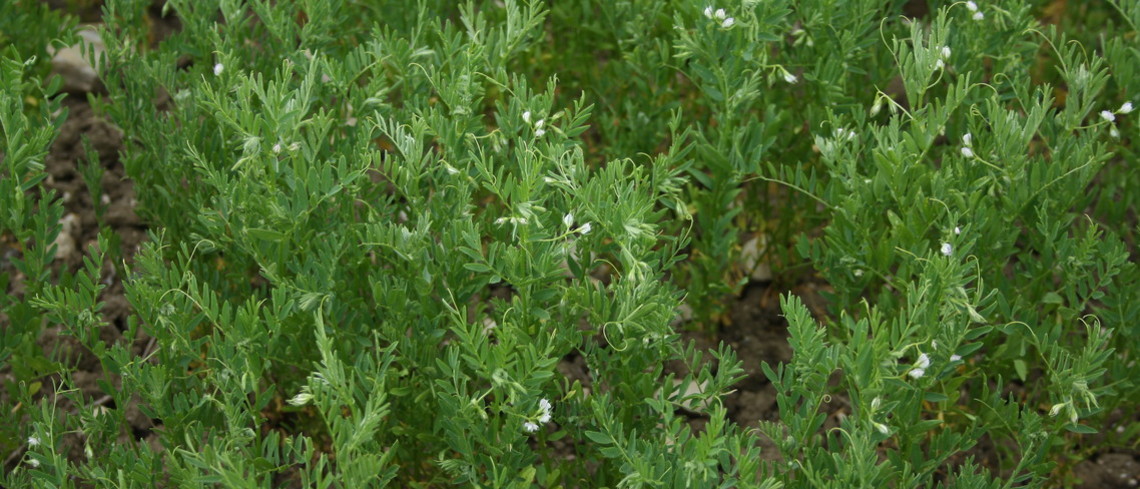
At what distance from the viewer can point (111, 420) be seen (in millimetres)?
2773

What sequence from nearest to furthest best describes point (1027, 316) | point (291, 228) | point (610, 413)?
point (610, 413) < point (291, 228) < point (1027, 316)

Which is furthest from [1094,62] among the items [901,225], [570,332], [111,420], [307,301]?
[111,420]

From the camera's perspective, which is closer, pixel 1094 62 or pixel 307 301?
pixel 307 301

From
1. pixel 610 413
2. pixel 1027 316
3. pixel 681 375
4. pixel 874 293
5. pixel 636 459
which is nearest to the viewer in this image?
pixel 636 459

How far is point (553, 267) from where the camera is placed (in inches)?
102

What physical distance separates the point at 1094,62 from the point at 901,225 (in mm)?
576

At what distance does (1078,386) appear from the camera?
2.60m

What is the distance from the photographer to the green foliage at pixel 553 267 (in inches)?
98.9

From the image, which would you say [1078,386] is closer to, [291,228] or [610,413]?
[610,413]

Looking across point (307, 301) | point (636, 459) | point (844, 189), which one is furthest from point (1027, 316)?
point (307, 301)

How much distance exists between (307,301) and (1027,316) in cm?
161

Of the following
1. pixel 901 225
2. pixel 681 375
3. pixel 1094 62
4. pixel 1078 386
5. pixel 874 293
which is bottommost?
pixel 681 375

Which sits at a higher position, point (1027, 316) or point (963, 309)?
point (963, 309)

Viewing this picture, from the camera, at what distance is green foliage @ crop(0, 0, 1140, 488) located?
2512mm
